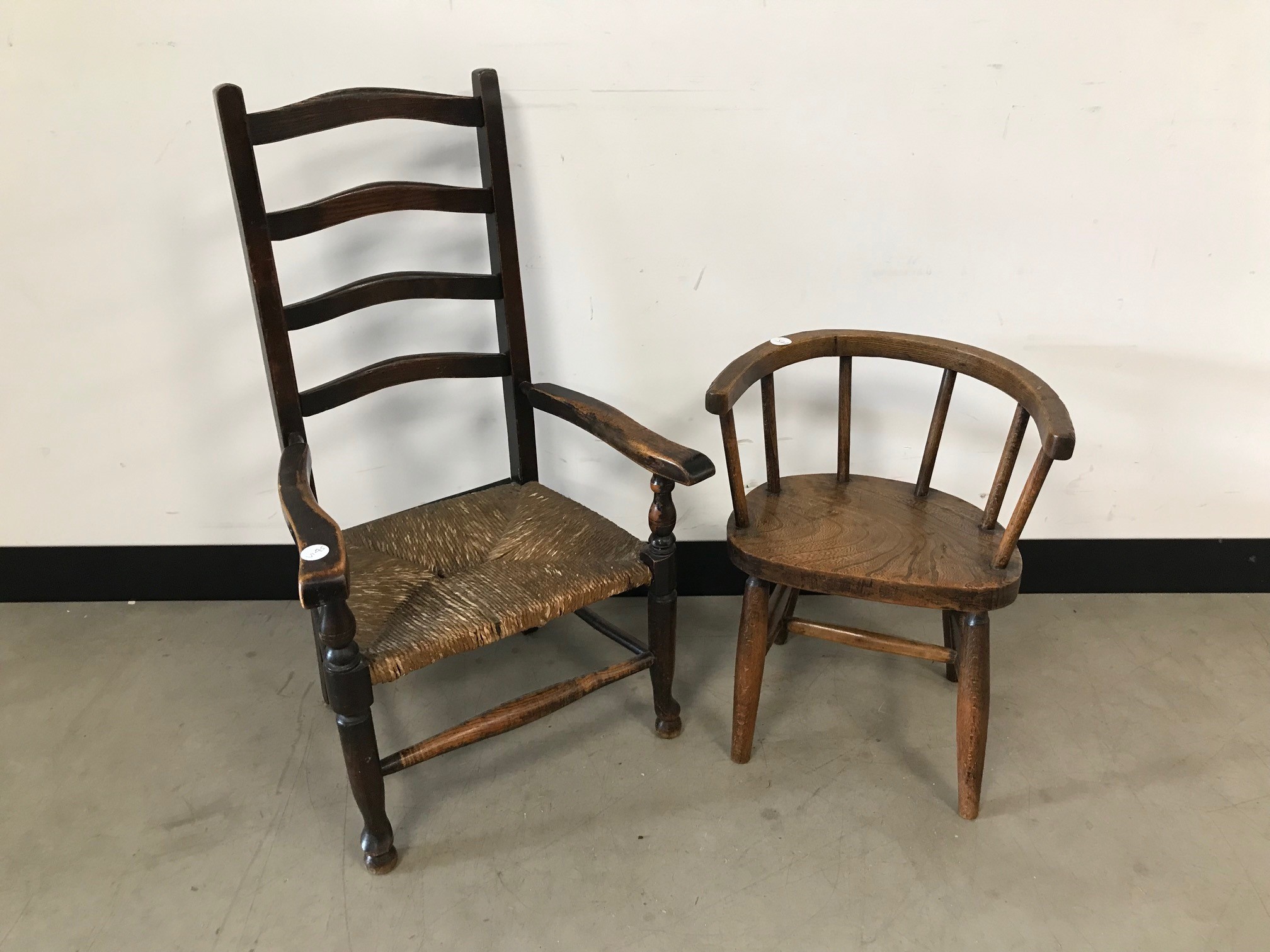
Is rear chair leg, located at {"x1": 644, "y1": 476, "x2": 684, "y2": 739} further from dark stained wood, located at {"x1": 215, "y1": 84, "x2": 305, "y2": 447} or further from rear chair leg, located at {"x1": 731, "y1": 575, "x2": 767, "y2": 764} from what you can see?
dark stained wood, located at {"x1": 215, "y1": 84, "x2": 305, "y2": 447}

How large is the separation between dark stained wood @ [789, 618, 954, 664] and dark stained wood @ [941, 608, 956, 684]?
21 centimetres

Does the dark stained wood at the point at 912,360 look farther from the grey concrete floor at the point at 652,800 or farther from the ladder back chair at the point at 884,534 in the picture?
the grey concrete floor at the point at 652,800

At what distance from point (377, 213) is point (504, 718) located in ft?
3.07

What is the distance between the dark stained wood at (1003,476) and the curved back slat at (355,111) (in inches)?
44.3

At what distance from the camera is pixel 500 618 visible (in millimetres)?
1439

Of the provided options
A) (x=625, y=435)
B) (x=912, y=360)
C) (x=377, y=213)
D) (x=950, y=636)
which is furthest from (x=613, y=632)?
(x=377, y=213)

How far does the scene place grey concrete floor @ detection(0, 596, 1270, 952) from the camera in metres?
1.42

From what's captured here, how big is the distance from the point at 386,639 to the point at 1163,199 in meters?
1.75

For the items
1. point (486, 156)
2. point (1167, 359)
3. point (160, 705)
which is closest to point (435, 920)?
point (160, 705)

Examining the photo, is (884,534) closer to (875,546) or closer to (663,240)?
(875,546)

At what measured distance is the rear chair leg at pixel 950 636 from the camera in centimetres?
183

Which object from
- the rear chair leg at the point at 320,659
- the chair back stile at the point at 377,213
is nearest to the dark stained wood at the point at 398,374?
the chair back stile at the point at 377,213

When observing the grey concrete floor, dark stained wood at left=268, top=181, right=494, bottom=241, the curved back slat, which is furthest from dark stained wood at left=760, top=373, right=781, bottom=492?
the curved back slat

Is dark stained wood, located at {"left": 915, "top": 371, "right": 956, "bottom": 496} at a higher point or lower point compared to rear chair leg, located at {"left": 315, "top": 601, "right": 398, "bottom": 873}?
higher
